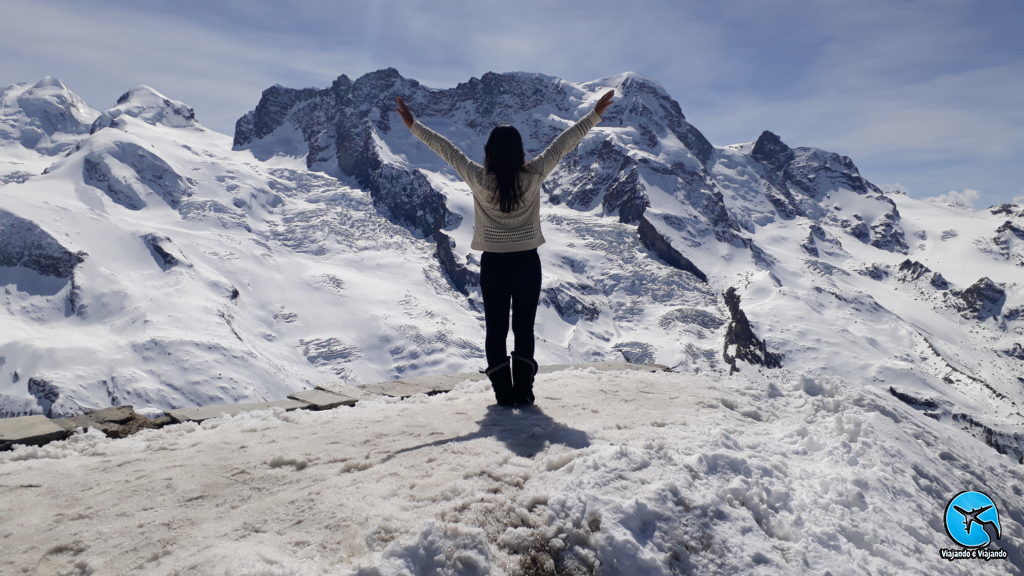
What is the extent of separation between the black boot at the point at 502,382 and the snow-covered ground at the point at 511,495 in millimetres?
377

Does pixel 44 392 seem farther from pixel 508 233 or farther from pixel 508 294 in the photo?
pixel 508 233

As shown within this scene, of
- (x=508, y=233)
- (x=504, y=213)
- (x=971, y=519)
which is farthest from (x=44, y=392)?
(x=971, y=519)

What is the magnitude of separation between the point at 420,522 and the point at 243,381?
589 ft

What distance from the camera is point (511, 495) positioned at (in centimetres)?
526

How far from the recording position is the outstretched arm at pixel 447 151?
8.11 metres

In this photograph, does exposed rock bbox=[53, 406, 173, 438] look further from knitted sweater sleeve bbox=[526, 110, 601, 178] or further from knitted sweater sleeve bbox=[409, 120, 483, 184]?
knitted sweater sleeve bbox=[526, 110, 601, 178]

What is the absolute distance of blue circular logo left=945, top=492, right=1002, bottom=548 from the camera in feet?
20.0

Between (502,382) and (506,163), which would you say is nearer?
(506,163)

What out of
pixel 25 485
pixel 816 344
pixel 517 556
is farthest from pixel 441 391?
pixel 816 344

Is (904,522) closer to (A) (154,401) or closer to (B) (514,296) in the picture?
(B) (514,296)

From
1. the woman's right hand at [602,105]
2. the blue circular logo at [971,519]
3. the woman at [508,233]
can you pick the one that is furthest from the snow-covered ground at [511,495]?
the woman's right hand at [602,105]

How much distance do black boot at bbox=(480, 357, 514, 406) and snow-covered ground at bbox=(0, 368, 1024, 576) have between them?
38 cm

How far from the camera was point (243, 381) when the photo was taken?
169 meters

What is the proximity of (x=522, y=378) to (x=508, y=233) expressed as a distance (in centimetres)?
193
